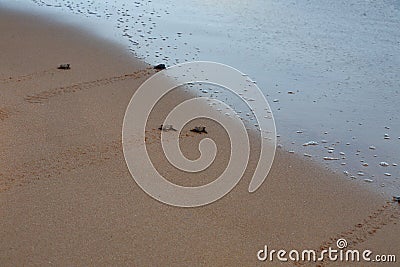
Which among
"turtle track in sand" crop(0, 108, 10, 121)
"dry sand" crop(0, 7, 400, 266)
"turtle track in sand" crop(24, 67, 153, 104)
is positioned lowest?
"dry sand" crop(0, 7, 400, 266)

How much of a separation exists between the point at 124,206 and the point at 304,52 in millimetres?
4582

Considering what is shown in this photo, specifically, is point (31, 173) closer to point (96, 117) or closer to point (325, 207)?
point (96, 117)

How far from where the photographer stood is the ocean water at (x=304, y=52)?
475cm

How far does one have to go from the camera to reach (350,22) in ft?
30.3

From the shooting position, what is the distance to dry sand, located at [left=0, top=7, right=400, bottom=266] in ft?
9.93

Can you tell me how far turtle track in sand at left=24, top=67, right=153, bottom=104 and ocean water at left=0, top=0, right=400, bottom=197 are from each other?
24.2 inches

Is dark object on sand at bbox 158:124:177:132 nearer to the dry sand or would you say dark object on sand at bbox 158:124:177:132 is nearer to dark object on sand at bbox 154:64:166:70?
the dry sand

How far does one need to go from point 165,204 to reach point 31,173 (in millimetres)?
985

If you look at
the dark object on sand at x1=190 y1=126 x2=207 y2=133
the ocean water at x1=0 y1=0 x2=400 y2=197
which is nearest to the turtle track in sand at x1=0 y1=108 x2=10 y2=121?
the dark object on sand at x1=190 y1=126 x2=207 y2=133

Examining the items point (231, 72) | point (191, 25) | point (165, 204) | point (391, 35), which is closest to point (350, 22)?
point (391, 35)

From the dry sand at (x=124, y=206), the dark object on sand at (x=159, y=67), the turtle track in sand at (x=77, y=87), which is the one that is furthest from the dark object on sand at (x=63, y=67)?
the dark object on sand at (x=159, y=67)

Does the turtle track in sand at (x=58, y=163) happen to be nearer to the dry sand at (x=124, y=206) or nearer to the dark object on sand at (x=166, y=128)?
the dry sand at (x=124, y=206)

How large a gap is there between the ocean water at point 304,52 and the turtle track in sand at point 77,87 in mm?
615

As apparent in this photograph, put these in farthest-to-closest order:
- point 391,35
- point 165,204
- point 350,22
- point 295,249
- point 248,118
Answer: point 350,22
point 391,35
point 248,118
point 165,204
point 295,249
